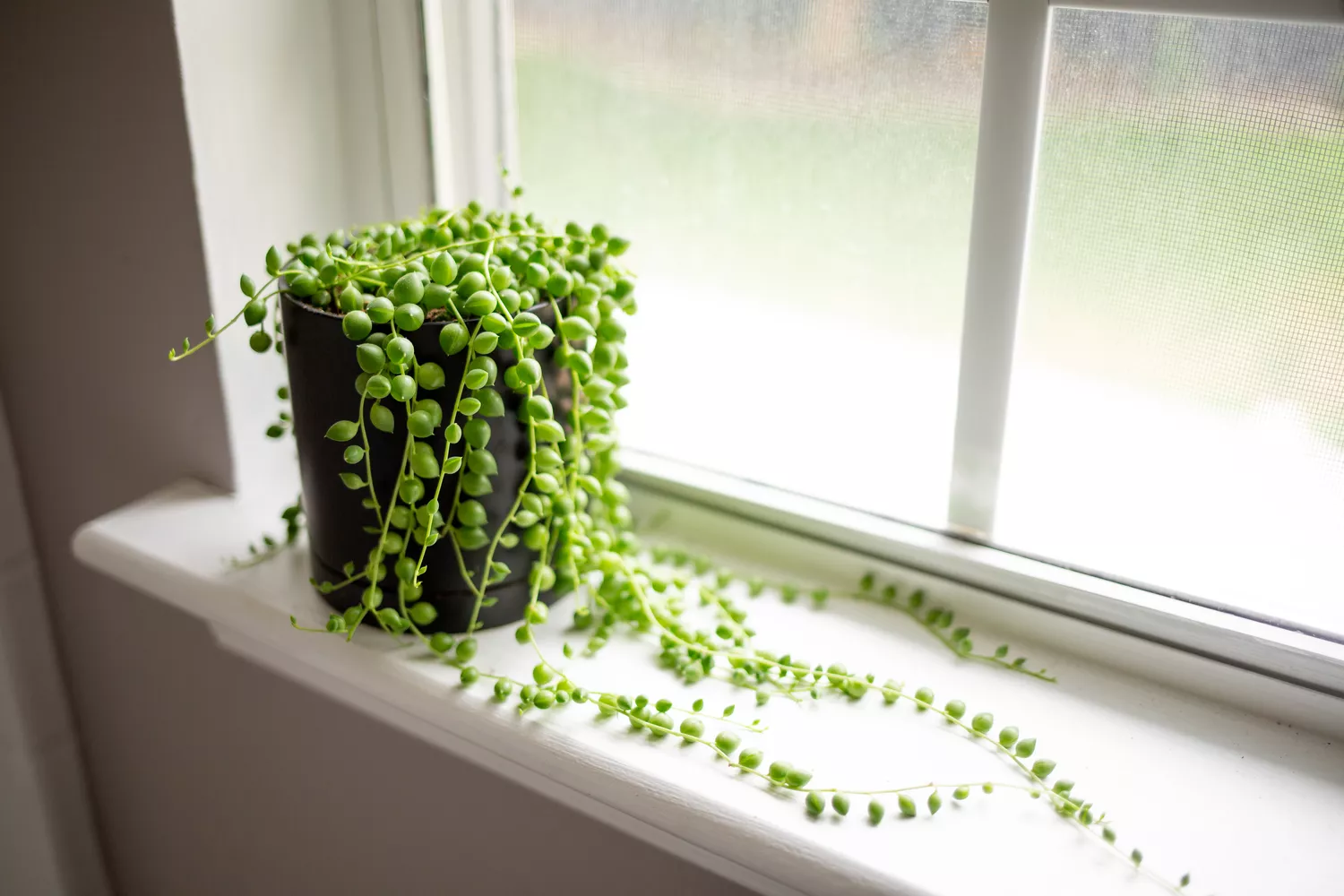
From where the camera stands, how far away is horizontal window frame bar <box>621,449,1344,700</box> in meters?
0.68

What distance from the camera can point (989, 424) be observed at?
2.48ft

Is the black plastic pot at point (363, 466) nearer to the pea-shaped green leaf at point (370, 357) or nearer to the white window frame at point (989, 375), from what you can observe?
the pea-shaped green leaf at point (370, 357)

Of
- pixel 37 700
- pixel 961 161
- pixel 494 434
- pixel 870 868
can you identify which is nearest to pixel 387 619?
pixel 494 434

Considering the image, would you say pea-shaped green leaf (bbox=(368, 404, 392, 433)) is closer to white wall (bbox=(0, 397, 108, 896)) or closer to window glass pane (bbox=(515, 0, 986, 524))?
window glass pane (bbox=(515, 0, 986, 524))

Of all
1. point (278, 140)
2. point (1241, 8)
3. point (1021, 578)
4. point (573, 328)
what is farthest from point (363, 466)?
point (1241, 8)

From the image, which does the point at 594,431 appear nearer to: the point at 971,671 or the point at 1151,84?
the point at 971,671

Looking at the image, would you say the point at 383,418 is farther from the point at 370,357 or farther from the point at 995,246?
the point at 995,246

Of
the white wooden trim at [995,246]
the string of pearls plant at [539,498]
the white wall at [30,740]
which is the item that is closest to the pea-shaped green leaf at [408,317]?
the string of pearls plant at [539,498]

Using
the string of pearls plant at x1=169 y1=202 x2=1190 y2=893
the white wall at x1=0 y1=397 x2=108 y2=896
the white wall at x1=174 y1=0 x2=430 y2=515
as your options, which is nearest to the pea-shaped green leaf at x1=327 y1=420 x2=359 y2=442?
the string of pearls plant at x1=169 y1=202 x2=1190 y2=893

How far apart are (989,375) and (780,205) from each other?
0.66 ft

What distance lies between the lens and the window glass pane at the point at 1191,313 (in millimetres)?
620

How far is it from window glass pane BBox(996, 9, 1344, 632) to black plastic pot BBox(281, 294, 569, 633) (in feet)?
1.13

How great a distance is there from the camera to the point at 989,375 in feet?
2.45

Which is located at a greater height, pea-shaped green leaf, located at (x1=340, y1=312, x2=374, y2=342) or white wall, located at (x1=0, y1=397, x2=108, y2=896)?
pea-shaped green leaf, located at (x1=340, y1=312, x2=374, y2=342)
